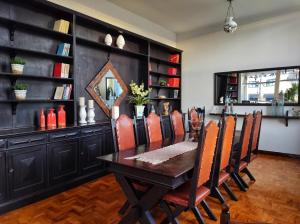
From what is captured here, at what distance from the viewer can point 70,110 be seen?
3.45 m

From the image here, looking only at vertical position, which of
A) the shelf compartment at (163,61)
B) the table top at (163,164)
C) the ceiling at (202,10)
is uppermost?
the ceiling at (202,10)

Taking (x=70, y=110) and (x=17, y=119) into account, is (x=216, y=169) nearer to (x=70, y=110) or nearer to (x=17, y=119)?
(x=70, y=110)

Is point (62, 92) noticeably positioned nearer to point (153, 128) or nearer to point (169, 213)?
point (153, 128)

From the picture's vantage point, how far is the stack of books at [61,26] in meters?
3.21

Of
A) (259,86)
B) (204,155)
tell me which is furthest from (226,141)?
(259,86)

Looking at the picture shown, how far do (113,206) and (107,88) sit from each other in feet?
7.57

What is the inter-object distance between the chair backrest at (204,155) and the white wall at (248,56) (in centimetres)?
359

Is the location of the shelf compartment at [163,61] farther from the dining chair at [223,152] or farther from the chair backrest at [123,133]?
the dining chair at [223,152]

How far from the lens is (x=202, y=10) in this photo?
466cm

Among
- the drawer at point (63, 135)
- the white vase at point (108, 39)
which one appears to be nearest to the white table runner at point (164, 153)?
the drawer at point (63, 135)

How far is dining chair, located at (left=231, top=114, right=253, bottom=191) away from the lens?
8.82 feet

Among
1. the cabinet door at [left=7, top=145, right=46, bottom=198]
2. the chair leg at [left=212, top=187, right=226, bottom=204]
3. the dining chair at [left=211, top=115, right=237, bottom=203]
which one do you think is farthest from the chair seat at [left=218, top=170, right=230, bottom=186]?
the cabinet door at [left=7, top=145, right=46, bottom=198]

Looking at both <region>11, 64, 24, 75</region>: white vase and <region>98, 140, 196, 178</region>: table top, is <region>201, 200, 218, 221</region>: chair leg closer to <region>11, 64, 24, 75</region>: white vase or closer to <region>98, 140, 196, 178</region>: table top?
<region>98, 140, 196, 178</region>: table top

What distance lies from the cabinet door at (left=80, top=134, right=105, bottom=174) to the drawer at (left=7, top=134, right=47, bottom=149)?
1.99 feet
